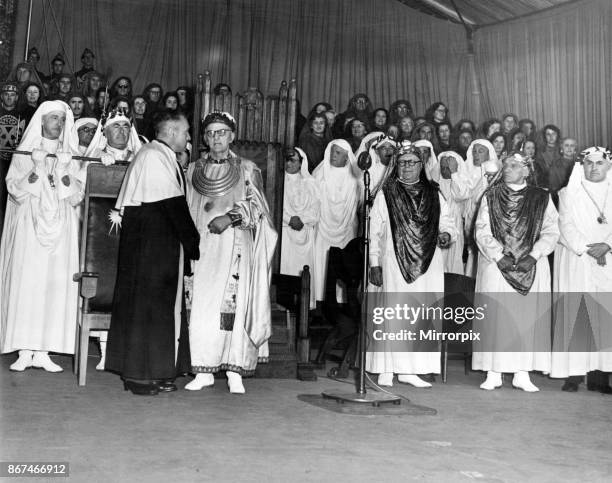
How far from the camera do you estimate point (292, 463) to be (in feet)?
10.9

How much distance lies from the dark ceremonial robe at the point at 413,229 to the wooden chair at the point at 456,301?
0.35m

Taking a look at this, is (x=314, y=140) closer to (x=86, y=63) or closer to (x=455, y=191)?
(x=455, y=191)

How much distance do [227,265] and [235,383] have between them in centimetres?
68

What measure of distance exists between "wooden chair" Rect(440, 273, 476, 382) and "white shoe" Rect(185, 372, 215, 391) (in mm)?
1628

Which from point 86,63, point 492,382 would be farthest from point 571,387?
point 86,63

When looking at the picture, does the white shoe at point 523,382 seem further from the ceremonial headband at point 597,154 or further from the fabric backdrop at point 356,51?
the fabric backdrop at point 356,51

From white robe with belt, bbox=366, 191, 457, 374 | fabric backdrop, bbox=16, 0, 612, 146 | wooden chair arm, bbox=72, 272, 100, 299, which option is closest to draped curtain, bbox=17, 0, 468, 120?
fabric backdrop, bbox=16, 0, 612, 146

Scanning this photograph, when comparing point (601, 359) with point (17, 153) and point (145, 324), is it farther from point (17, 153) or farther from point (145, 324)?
point (17, 153)

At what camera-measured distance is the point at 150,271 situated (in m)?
4.79

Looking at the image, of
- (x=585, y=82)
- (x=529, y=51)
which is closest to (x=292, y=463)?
(x=585, y=82)

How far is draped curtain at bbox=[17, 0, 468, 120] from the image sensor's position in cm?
946

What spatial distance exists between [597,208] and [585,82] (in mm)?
2965

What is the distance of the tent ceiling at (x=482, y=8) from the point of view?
8.99 m

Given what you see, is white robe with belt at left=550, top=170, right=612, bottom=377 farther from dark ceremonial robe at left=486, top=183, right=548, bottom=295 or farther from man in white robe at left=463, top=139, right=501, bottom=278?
man in white robe at left=463, top=139, right=501, bottom=278
